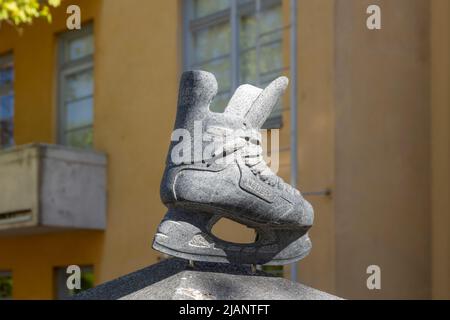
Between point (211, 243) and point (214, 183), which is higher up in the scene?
point (214, 183)

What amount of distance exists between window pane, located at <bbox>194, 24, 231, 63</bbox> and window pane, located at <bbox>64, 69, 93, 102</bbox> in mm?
1957

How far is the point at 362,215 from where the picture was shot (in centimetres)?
870

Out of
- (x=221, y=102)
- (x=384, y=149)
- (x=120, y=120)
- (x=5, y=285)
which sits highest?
(x=221, y=102)

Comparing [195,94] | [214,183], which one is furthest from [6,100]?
[214,183]

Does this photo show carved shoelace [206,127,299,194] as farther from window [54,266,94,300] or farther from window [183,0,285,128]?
window [54,266,94,300]

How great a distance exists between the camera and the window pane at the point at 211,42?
10.4 m

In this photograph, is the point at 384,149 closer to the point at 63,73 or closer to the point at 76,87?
the point at 76,87

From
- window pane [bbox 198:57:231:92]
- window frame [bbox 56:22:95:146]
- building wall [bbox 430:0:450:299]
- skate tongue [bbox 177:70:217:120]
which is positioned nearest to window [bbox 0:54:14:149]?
window frame [bbox 56:22:95:146]

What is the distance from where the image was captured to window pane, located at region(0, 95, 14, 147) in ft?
44.1

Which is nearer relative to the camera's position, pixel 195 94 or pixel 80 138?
pixel 195 94

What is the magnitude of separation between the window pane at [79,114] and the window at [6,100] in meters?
1.18

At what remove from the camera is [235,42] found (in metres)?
10.1

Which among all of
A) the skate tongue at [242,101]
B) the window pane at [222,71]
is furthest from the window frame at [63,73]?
the skate tongue at [242,101]

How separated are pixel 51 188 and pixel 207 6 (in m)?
2.67
